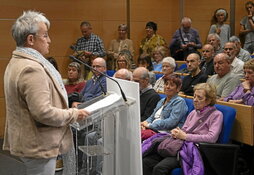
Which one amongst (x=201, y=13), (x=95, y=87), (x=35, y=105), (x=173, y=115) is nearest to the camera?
(x=35, y=105)

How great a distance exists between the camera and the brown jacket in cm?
170

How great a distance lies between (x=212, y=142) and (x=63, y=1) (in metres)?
4.33

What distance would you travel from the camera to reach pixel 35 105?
5.55ft

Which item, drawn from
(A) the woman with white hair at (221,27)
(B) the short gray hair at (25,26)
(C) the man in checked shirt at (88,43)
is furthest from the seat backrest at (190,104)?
(A) the woman with white hair at (221,27)

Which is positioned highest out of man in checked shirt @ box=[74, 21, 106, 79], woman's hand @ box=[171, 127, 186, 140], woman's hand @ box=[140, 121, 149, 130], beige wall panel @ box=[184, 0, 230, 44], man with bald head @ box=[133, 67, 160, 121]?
beige wall panel @ box=[184, 0, 230, 44]

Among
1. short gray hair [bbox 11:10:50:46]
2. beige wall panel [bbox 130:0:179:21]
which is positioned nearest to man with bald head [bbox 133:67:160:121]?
short gray hair [bbox 11:10:50:46]

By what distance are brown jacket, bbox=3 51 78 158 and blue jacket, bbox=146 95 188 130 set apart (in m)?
1.37

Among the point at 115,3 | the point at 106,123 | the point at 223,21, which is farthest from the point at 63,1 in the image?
the point at 106,123

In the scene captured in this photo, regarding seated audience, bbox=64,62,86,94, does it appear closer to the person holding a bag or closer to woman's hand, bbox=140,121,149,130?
woman's hand, bbox=140,121,149,130

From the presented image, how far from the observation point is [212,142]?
2.72 meters

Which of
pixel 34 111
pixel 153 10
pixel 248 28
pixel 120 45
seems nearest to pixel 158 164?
pixel 34 111

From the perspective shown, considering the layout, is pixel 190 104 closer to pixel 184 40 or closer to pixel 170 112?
pixel 170 112

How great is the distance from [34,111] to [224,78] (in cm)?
254

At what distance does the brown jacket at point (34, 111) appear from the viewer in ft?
5.59
